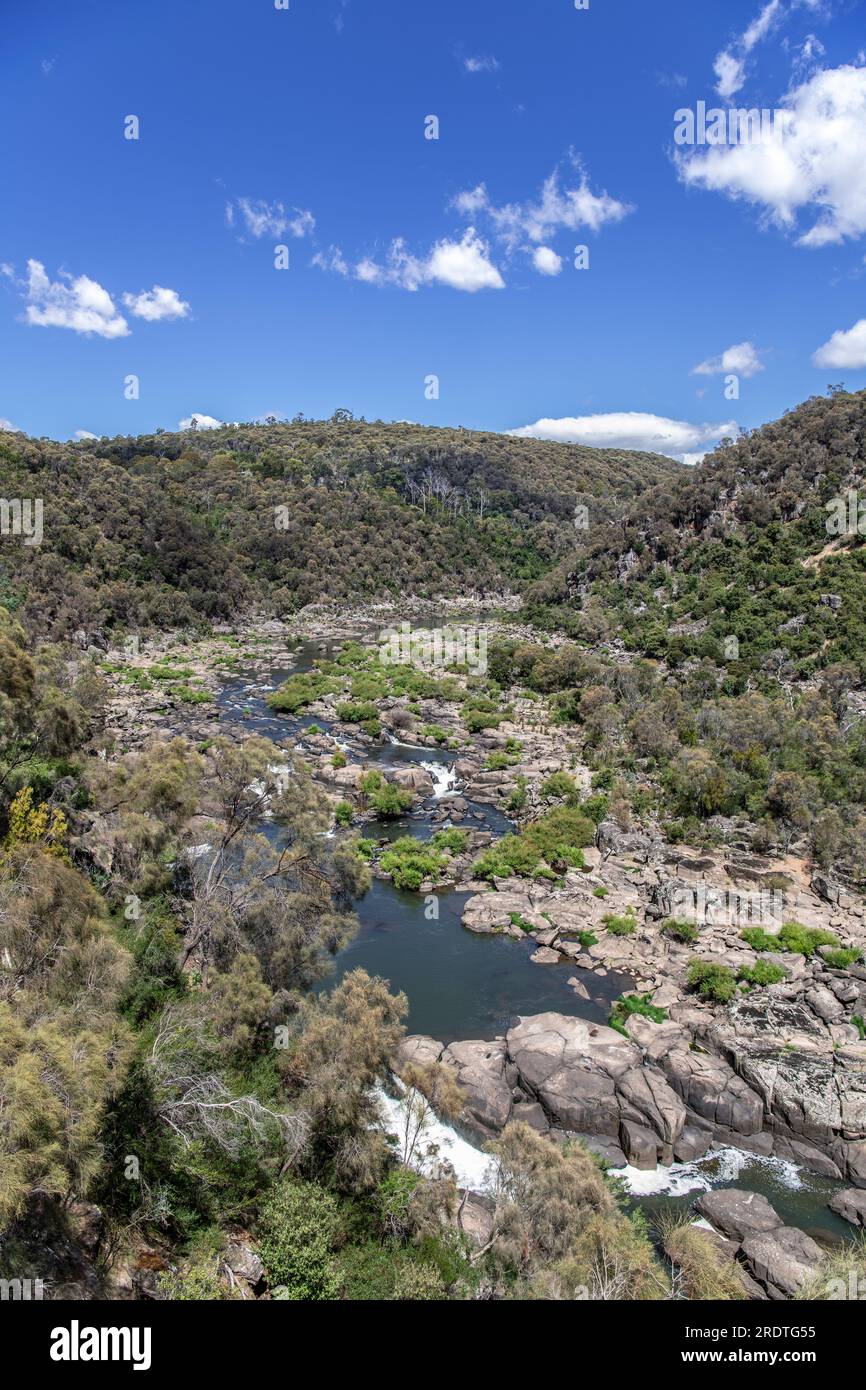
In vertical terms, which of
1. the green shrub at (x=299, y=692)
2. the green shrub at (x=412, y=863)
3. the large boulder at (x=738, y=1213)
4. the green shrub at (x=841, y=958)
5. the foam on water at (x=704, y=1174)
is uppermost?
the green shrub at (x=299, y=692)

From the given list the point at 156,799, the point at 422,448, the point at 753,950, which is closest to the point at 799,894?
the point at 753,950

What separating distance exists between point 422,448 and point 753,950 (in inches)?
6016

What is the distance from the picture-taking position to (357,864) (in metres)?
21.0

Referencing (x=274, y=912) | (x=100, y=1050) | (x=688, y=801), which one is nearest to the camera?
(x=100, y=1050)

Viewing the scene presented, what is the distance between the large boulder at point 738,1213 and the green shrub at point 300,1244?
8094 millimetres

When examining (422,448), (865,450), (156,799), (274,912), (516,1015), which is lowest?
(516,1015)

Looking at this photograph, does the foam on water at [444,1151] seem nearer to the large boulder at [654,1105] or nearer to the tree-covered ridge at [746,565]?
the large boulder at [654,1105]

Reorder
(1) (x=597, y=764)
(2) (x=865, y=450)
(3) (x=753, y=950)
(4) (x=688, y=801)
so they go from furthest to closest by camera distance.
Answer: (2) (x=865, y=450) < (1) (x=597, y=764) < (4) (x=688, y=801) < (3) (x=753, y=950)

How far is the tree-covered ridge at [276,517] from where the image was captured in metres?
81.2

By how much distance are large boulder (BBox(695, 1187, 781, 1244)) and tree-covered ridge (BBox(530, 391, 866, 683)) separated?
37.2 meters

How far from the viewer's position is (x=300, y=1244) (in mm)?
13258

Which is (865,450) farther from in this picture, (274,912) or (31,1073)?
(31,1073)

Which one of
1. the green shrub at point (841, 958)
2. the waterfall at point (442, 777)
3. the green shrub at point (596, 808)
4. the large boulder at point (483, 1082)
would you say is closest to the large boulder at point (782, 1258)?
the large boulder at point (483, 1082)

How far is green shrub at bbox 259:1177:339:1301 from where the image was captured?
1300cm
